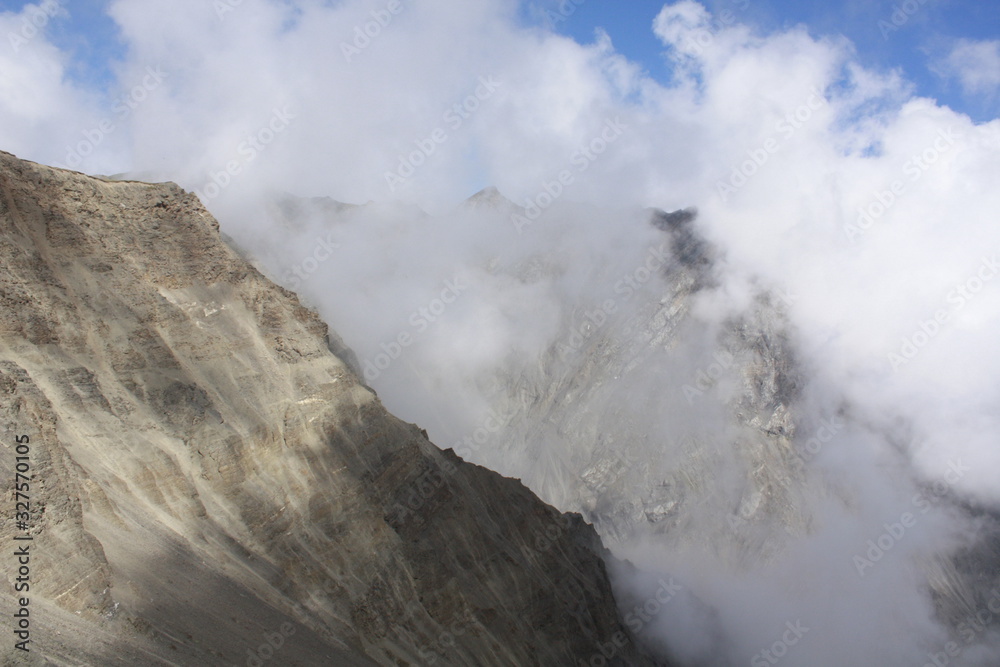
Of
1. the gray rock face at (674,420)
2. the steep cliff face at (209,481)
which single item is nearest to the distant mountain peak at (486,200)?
the gray rock face at (674,420)

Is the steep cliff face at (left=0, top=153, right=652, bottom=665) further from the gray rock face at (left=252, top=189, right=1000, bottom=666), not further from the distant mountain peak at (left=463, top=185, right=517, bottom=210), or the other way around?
the distant mountain peak at (left=463, top=185, right=517, bottom=210)

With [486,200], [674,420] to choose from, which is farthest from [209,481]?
[486,200]

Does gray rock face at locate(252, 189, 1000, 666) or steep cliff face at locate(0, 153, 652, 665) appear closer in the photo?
steep cliff face at locate(0, 153, 652, 665)

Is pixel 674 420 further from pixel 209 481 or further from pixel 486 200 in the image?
pixel 209 481

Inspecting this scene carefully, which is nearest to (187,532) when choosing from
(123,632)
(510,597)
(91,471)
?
(91,471)

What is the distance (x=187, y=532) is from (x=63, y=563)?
7.61 m

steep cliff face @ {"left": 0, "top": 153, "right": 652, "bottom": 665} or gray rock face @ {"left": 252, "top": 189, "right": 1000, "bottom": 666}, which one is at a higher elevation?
gray rock face @ {"left": 252, "top": 189, "right": 1000, "bottom": 666}

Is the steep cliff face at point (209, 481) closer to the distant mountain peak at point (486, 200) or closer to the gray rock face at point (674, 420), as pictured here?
the gray rock face at point (674, 420)

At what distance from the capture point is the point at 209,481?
3028 centimetres

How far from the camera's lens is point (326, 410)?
36.4 m

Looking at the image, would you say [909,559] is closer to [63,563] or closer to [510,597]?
[510,597]

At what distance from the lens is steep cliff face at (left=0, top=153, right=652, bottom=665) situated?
72.1 ft

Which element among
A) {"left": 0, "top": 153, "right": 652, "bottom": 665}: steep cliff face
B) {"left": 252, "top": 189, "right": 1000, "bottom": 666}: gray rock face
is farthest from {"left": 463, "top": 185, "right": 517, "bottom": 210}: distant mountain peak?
{"left": 0, "top": 153, "right": 652, "bottom": 665}: steep cliff face

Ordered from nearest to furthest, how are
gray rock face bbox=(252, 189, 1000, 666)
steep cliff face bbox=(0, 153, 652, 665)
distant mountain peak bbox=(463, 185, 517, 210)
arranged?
steep cliff face bbox=(0, 153, 652, 665)
gray rock face bbox=(252, 189, 1000, 666)
distant mountain peak bbox=(463, 185, 517, 210)
